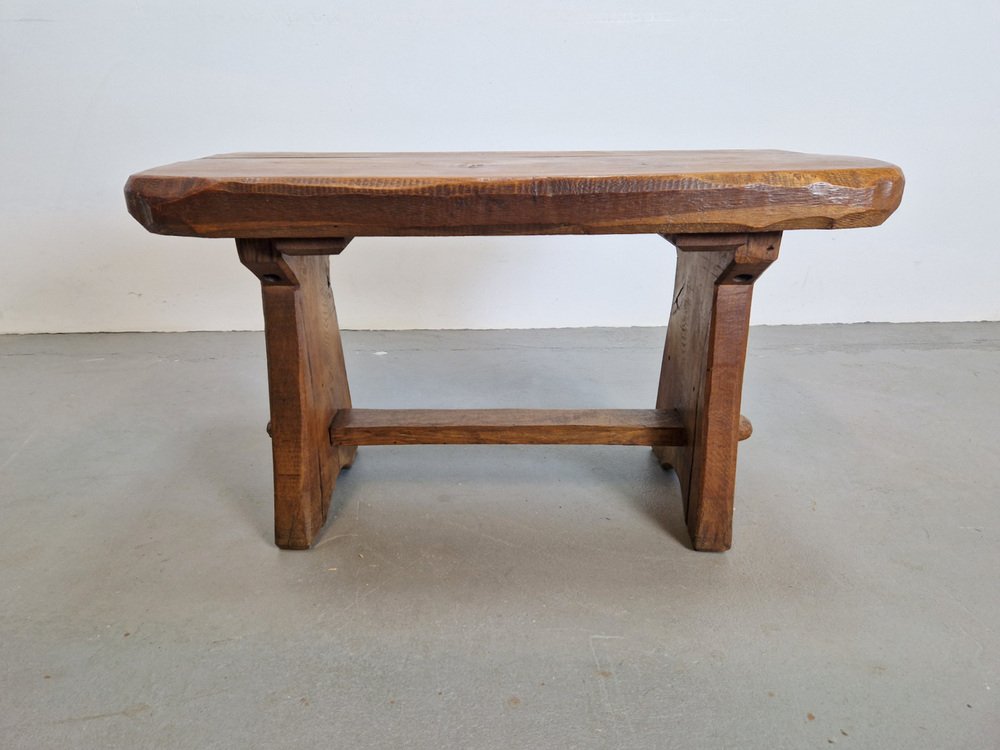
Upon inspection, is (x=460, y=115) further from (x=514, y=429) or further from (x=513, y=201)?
(x=513, y=201)

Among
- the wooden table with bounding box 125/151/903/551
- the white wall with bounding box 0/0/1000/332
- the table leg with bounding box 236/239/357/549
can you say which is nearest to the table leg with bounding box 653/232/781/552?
the wooden table with bounding box 125/151/903/551

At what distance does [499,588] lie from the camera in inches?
56.6

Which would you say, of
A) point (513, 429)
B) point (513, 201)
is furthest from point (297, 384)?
point (513, 201)

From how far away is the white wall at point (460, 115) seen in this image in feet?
9.32

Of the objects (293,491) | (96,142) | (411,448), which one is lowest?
(411,448)

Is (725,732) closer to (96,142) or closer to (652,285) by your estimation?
(652,285)

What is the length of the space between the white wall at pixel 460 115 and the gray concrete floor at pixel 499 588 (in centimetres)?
83

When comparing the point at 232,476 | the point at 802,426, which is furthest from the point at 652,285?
the point at 232,476

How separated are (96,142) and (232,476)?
180 cm

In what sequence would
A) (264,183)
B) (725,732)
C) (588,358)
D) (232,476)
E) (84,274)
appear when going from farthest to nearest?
(84,274)
(588,358)
(232,476)
(264,183)
(725,732)

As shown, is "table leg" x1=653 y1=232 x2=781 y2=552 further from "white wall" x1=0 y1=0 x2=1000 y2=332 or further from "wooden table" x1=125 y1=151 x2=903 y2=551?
"white wall" x1=0 y1=0 x2=1000 y2=332

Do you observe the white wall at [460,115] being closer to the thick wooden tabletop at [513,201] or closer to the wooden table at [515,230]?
the wooden table at [515,230]

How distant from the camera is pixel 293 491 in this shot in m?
1.55

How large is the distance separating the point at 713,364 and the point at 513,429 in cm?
47
